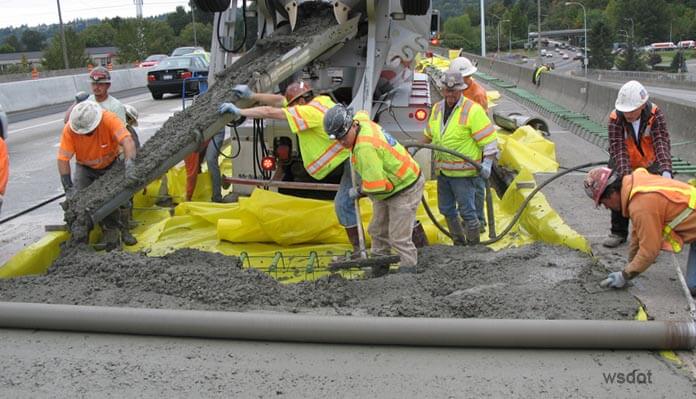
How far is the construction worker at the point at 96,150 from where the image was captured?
6.54m

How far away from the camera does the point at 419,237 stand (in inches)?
265

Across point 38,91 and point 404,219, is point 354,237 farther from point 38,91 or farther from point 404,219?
point 38,91

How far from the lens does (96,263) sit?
19.2 ft

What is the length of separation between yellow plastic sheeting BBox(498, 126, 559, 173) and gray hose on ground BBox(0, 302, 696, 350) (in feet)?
15.1

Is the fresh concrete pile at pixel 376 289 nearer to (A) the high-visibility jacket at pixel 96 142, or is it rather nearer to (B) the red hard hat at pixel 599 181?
(B) the red hard hat at pixel 599 181

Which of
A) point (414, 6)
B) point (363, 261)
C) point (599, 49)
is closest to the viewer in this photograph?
A: point (363, 261)

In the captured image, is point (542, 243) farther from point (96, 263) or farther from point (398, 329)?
point (96, 263)

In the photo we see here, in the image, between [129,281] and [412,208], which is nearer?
[129,281]

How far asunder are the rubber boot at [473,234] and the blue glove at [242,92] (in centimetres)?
235

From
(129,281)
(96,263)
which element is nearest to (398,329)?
(129,281)

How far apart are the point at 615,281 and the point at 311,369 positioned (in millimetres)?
2025

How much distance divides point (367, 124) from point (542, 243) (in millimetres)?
1735

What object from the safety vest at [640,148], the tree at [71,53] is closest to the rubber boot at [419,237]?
the safety vest at [640,148]

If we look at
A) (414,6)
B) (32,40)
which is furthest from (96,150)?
(32,40)
